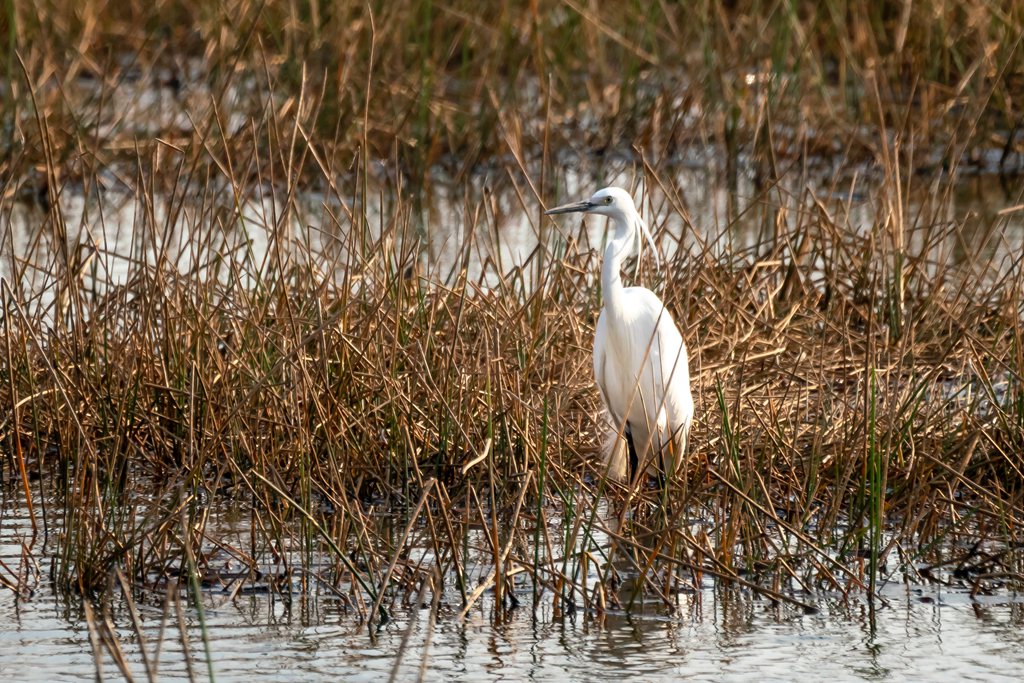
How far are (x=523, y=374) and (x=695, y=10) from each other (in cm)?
559

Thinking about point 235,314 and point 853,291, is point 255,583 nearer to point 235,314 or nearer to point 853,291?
point 235,314

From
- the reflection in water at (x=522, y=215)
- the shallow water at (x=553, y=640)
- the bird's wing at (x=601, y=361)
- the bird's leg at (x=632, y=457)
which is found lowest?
the shallow water at (x=553, y=640)

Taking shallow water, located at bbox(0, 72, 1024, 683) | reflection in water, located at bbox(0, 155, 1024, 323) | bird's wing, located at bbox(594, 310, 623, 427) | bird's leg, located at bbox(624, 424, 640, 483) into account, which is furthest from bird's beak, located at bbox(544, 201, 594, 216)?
shallow water, located at bbox(0, 72, 1024, 683)

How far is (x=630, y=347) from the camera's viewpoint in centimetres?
481

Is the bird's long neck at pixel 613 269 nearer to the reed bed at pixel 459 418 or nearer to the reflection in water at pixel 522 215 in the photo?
the reed bed at pixel 459 418

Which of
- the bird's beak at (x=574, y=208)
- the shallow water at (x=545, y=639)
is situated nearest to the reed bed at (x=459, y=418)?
the shallow water at (x=545, y=639)

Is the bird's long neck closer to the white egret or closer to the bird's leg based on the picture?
the white egret

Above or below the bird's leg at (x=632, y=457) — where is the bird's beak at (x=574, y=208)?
above

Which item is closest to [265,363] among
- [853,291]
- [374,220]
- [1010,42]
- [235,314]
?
[235,314]

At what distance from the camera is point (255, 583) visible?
12.7 feet

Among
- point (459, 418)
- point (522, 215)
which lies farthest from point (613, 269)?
point (522, 215)

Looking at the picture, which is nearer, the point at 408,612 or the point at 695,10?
the point at 408,612

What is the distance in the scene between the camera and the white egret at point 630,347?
4.77 metres

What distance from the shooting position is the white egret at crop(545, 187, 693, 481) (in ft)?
15.6
